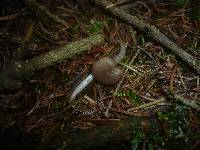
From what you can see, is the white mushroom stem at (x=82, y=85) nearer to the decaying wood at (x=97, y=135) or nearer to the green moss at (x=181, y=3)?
the decaying wood at (x=97, y=135)

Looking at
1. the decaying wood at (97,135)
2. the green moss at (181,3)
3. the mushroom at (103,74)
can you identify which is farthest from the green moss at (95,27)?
the decaying wood at (97,135)

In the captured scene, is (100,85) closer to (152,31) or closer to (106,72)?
(106,72)

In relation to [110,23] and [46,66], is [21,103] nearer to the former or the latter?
[46,66]

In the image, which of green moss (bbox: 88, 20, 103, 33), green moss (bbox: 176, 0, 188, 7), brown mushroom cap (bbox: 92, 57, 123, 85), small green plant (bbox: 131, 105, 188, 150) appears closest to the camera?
small green plant (bbox: 131, 105, 188, 150)

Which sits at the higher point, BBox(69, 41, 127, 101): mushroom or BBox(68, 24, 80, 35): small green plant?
BBox(68, 24, 80, 35): small green plant

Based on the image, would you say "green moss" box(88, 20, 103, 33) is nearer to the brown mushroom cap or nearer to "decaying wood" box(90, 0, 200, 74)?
"decaying wood" box(90, 0, 200, 74)

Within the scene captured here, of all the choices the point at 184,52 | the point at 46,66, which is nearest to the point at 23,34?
the point at 46,66

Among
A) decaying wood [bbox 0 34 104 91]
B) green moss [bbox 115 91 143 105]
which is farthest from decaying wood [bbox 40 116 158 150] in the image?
decaying wood [bbox 0 34 104 91]

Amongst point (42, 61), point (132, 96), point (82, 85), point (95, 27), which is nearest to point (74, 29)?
point (95, 27)
